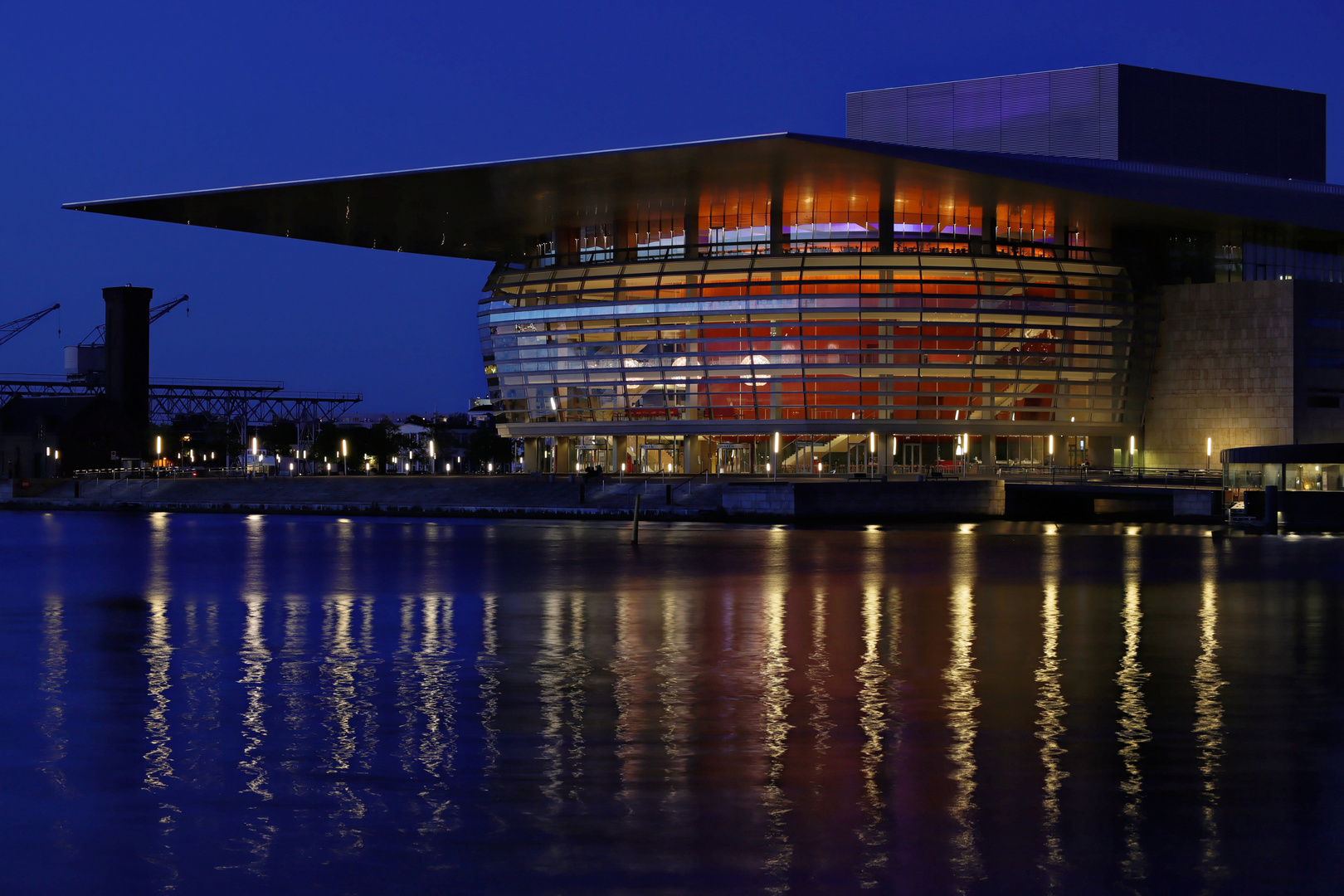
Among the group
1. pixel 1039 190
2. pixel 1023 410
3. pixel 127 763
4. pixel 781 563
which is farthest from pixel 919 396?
pixel 127 763

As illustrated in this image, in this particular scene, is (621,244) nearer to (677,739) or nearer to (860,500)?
(860,500)

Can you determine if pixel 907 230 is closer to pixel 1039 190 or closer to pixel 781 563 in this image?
pixel 1039 190

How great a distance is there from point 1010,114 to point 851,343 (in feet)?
62.4

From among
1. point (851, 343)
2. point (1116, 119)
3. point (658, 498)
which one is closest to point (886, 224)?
point (851, 343)

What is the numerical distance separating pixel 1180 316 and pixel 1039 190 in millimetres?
16127

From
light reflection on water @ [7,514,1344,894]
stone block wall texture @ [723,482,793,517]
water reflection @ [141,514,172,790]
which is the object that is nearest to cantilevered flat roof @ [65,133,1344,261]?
stone block wall texture @ [723,482,793,517]

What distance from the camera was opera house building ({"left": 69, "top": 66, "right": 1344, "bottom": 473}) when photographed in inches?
2911

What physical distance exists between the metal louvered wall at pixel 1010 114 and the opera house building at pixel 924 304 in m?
0.20

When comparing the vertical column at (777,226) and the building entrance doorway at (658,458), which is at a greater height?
the vertical column at (777,226)

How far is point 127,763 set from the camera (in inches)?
400

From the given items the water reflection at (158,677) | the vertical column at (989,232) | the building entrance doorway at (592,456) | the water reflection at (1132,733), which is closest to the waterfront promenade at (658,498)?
the building entrance doorway at (592,456)

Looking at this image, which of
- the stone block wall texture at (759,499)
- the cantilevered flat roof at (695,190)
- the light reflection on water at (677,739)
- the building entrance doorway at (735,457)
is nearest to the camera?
the light reflection on water at (677,739)

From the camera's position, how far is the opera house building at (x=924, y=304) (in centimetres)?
7394

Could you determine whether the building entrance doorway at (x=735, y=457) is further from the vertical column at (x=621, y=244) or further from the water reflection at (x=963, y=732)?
the water reflection at (x=963, y=732)
